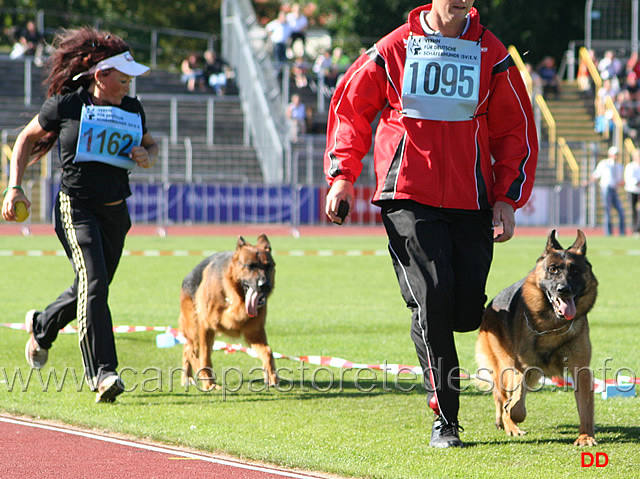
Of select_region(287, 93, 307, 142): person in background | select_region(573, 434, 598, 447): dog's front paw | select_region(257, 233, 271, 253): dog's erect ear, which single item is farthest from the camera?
select_region(287, 93, 307, 142): person in background

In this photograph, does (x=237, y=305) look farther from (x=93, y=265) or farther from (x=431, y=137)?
(x=431, y=137)

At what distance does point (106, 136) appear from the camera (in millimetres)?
6250

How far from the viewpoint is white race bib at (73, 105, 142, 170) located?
6207 mm

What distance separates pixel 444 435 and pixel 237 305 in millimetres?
2265

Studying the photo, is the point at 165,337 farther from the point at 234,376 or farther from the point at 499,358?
→ the point at 499,358

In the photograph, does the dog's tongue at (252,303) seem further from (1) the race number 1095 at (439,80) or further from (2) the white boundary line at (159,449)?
(1) the race number 1095 at (439,80)

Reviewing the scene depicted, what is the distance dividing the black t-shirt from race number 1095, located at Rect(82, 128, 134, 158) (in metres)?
0.08

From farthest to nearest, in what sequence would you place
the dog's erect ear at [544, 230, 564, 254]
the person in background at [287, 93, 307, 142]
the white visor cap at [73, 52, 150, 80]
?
the person in background at [287, 93, 307, 142] → the white visor cap at [73, 52, 150, 80] → the dog's erect ear at [544, 230, 564, 254]

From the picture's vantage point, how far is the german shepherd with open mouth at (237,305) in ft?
22.4

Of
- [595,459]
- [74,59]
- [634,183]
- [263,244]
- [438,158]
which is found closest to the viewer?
[595,459]

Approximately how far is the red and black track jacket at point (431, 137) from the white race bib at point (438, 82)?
0.04m

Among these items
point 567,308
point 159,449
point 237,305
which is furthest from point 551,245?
point 159,449

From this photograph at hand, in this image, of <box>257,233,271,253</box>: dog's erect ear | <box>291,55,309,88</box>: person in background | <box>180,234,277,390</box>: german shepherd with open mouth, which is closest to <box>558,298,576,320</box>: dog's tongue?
<box>180,234,277,390</box>: german shepherd with open mouth

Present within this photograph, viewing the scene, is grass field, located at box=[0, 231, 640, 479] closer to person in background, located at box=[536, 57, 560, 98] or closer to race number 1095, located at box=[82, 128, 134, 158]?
race number 1095, located at box=[82, 128, 134, 158]
